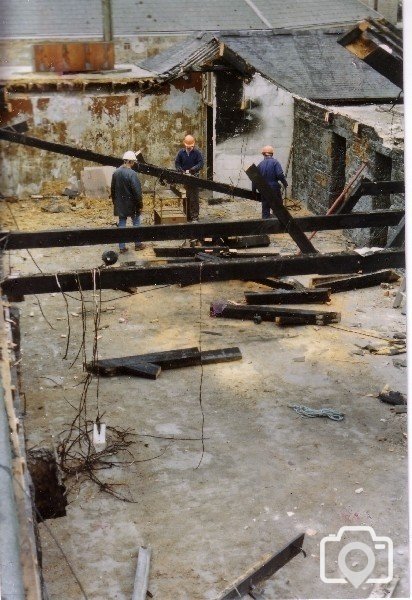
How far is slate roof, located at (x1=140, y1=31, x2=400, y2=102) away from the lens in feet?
61.8

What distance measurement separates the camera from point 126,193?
15.2 meters

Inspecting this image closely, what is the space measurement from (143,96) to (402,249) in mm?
13531

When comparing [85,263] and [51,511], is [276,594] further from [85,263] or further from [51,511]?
[85,263]

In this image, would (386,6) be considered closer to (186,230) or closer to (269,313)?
(269,313)

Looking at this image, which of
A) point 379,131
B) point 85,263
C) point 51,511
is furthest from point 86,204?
point 51,511

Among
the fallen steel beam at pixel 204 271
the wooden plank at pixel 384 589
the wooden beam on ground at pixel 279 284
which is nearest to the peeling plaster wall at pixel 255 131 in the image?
the wooden beam on ground at pixel 279 284

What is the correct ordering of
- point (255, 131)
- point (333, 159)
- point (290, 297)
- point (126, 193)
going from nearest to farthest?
point (290, 297) < point (126, 193) < point (333, 159) < point (255, 131)

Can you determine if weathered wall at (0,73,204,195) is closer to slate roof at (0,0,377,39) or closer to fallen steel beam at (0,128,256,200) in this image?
slate roof at (0,0,377,39)

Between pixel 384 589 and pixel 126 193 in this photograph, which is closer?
pixel 384 589

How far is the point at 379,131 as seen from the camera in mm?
14477

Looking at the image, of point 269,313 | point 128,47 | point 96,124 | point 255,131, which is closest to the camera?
point 269,313

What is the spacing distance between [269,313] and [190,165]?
21.2ft

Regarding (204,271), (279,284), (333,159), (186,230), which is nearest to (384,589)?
(204,271)

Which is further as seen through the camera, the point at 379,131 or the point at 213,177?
the point at 213,177
